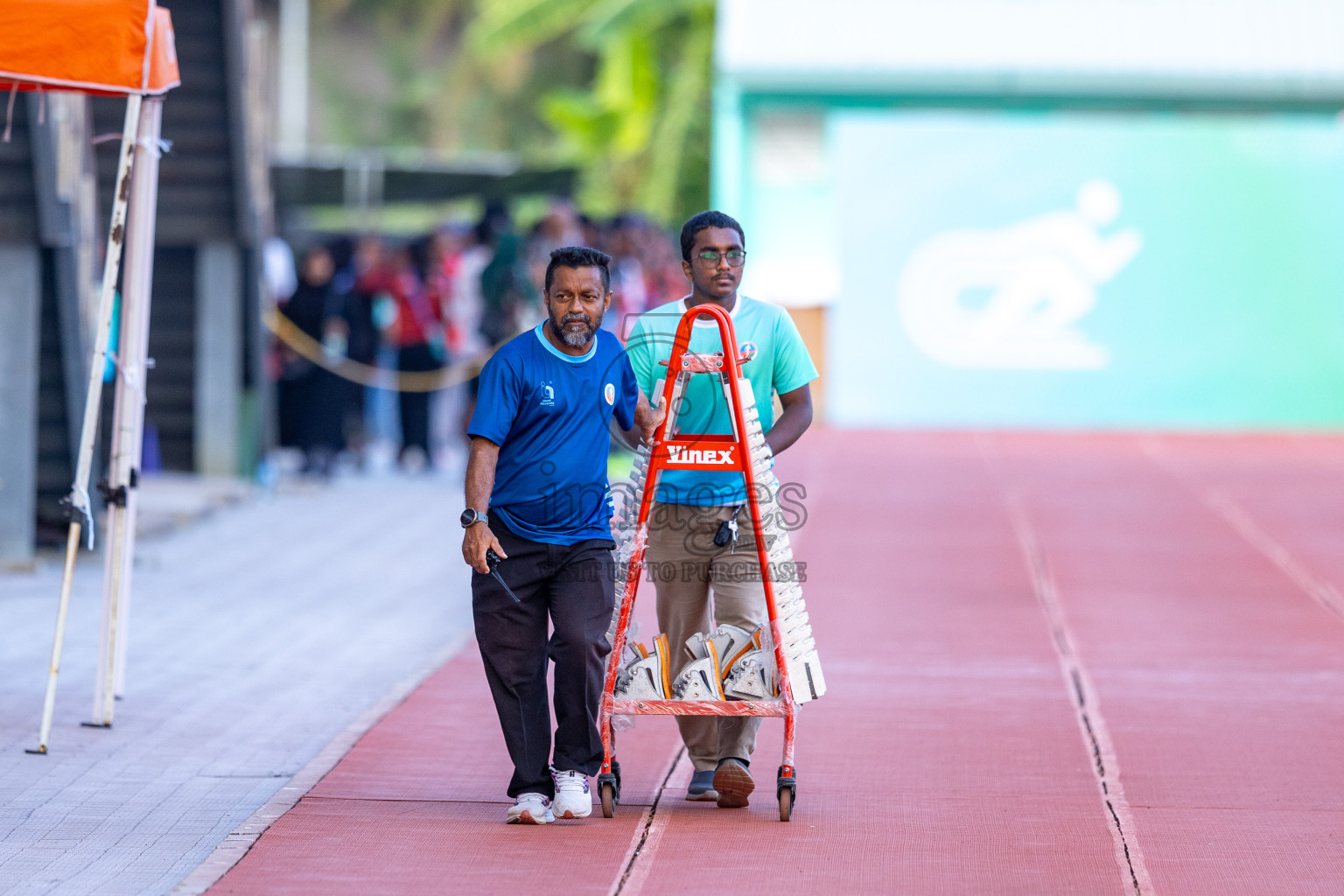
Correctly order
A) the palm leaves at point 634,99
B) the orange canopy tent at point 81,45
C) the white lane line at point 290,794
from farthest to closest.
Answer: the palm leaves at point 634,99
the orange canopy tent at point 81,45
the white lane line at point 290,794

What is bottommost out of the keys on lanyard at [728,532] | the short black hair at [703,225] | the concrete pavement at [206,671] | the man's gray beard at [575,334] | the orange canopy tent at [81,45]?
the concrete pavement at [206,671]

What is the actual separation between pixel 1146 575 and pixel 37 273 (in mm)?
7447

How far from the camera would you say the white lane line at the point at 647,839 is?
5.52 metres

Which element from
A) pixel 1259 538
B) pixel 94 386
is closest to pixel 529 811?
pixel 94 386

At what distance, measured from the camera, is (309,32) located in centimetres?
5328

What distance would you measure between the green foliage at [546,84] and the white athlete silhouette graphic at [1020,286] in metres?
11.4

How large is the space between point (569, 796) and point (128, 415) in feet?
9.05

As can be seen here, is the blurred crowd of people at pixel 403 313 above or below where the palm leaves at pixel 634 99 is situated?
below

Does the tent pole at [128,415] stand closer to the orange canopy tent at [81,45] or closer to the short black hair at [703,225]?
the orange canopy tent at [81,45]

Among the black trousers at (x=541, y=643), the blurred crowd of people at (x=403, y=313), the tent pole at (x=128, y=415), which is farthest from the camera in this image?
the blurred crowd of people at (x=403, y=313)

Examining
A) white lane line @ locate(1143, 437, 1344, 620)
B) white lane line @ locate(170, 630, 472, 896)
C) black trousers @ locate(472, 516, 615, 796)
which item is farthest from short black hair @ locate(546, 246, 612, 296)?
white lane line @ locate(1143, 437, 1344, 620)

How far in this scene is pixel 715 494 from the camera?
6344 mm

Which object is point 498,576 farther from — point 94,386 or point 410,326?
point 410,326

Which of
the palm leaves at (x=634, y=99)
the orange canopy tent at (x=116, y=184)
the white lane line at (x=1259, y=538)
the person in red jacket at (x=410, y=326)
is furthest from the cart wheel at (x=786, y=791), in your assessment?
the palm leaves at (x=634, y=99)
